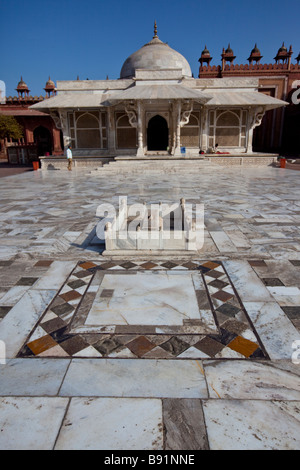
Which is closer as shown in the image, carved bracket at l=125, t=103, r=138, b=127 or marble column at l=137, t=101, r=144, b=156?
marble column at l=137, t=101, r=144, b=156

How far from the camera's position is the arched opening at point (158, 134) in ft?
60.1

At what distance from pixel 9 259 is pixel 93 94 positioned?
16099mm

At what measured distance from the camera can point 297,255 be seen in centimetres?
403

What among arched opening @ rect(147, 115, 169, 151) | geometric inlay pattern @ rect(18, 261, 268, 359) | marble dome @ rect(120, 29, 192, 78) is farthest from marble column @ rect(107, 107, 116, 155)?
geometric inlay pattern @ rect(18, 261, 268, 359)

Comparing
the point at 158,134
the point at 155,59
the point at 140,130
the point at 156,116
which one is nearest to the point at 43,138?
the point at 155,59

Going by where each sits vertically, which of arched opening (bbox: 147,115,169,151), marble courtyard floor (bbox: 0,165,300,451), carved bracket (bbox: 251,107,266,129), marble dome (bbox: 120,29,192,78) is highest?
marble dome (bbox: 120,29,192,78)

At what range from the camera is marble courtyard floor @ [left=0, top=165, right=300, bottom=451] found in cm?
165

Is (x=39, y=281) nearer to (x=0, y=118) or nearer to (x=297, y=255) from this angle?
(x=297, y=255)

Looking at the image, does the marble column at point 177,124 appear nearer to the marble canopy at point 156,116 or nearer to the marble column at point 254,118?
the marble canopy at point 156,116

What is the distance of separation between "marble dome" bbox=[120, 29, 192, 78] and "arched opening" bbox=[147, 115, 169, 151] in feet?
12.4

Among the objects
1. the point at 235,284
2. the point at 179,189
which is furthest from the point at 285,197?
the point at 235,284

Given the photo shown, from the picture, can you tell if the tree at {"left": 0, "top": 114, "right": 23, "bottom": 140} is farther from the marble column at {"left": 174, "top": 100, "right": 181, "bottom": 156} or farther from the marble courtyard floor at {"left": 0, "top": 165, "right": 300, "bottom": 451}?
the marble courtyard floor at {"left": 0, "top": 165, "right": 300, "bottom": 451}

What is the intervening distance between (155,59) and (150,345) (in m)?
21.2

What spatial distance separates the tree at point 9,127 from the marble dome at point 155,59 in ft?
27.6
